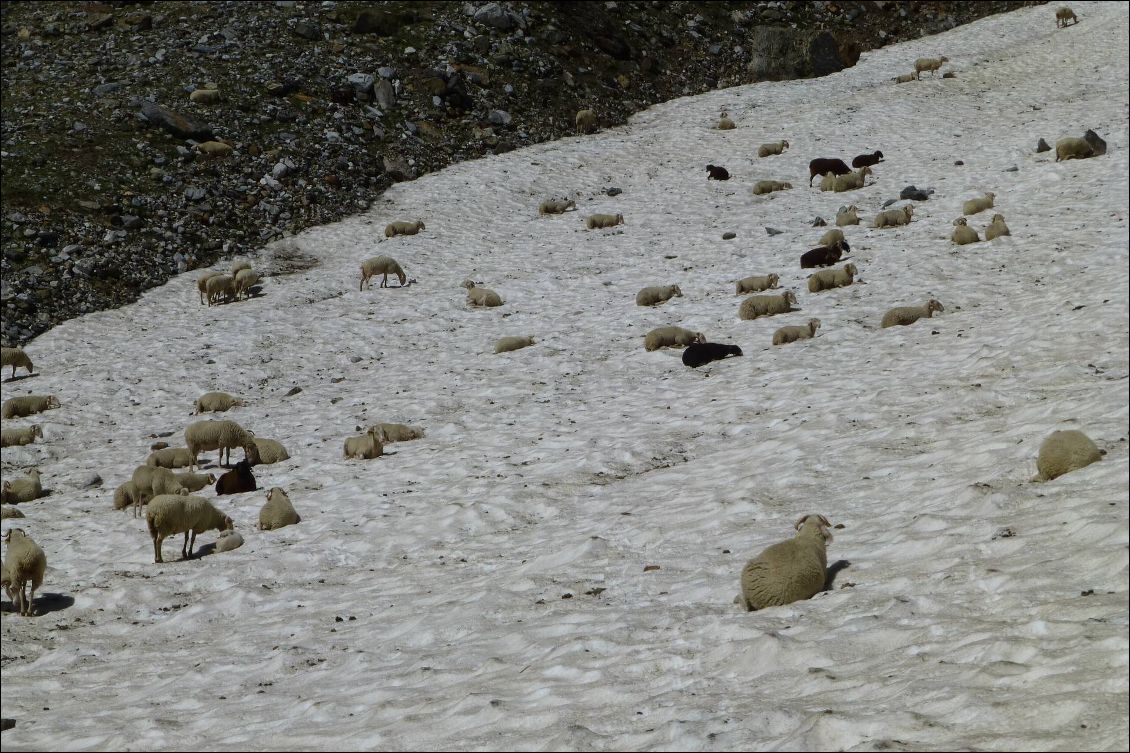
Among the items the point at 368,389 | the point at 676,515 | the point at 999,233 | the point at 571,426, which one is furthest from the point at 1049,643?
the point at 999,233

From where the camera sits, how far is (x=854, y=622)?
719cm

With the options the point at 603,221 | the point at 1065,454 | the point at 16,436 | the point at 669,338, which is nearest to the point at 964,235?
the point at 669,338

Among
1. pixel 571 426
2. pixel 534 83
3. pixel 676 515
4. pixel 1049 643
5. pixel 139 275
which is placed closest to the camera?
pixel 1049 643

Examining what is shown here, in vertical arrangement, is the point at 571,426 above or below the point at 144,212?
below

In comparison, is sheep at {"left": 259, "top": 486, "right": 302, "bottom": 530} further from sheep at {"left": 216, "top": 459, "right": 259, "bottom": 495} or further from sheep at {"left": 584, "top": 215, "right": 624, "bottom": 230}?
sheep at {"left": 584, "top": 215, "right": 624, "bottom": 230}

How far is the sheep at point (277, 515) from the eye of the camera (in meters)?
13.2

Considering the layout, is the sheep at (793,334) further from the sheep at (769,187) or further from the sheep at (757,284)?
the sheep at (769,187)

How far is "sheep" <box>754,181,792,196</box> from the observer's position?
29797mm

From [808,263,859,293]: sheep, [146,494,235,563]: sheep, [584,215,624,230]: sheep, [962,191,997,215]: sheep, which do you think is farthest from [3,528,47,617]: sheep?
[962,191,997,215]: sheep

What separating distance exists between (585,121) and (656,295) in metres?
16.7

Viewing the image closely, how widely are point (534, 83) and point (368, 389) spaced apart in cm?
2158

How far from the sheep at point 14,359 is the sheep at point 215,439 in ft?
25.9

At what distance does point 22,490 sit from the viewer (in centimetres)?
1569

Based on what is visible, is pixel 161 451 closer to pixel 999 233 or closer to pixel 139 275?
pixel 139 275
